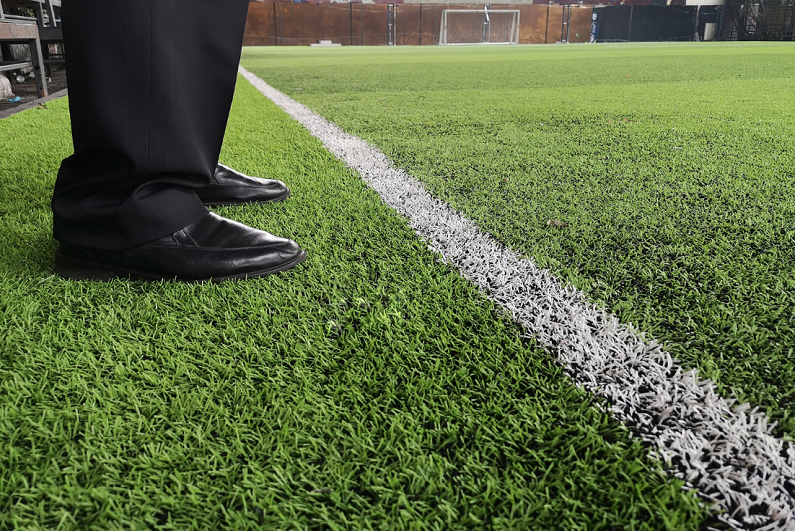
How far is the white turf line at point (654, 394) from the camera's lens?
2.19ft

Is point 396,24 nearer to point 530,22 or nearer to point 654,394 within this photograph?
point 530,22

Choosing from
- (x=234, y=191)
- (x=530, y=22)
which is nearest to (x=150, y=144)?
(x=234, y=191)

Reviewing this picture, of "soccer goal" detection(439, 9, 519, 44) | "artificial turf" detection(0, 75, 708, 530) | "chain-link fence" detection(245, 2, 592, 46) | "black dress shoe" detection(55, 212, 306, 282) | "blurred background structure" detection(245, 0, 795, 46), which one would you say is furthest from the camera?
"soccer goal" detection(439, 9, 519, 44)

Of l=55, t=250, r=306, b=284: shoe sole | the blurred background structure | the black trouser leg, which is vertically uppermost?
the blurred background structure

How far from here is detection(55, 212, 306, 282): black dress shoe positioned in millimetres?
1252

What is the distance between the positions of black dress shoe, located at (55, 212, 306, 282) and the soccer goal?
3407 cm

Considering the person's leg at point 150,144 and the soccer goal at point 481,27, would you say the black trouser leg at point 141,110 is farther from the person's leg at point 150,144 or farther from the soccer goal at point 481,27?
the soccer goal at point 481,27

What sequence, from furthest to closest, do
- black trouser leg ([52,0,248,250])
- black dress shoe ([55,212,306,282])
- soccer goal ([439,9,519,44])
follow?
soccer goal ([439,9,519,44])
black dress shoe ([55,212,306,282])
black trouser leg ([52,0,248,250])

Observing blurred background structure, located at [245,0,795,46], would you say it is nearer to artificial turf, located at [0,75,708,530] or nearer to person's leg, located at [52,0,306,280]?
person's leg, located at [52,0,306,280]

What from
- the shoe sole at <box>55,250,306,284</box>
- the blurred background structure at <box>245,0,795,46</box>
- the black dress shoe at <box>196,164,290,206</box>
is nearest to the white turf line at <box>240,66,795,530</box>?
the shoe sole at <box>55,250,306,284</box>

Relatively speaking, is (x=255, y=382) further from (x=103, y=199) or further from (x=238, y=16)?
(x=238, y=16)

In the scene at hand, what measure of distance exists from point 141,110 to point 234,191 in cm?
71

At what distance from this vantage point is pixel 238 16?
126cm

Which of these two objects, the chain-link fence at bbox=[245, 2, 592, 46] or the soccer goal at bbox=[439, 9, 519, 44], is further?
the soccer goal at bbox=[439, 9, 519, 44]
